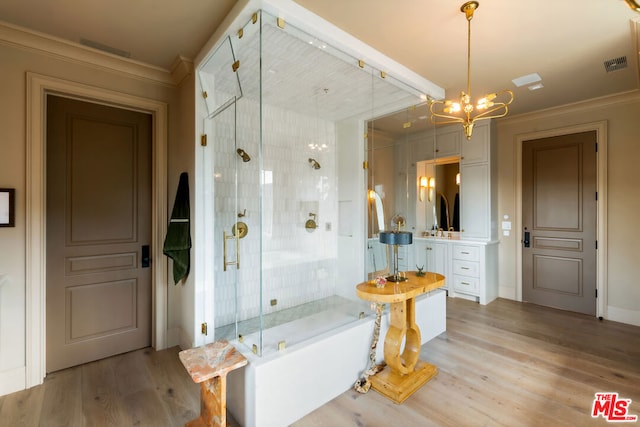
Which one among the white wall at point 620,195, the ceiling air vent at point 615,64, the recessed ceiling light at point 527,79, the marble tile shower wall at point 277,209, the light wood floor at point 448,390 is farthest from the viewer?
the white wall at point 620,195

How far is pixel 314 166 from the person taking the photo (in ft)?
12.0

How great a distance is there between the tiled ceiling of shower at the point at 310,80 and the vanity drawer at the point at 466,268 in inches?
105

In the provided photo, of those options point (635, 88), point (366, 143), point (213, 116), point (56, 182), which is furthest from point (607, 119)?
point (56, 182)

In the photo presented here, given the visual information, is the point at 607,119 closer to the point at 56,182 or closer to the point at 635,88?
the point at 635,88

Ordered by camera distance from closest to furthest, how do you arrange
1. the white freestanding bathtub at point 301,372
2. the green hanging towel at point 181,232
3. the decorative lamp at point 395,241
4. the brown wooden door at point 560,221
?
the white freestanding bathtub at point 301,372 < the decorative lamp at point 395,241 < the green hanging towel at point 181,232 < the brown wooden door at point 560,221

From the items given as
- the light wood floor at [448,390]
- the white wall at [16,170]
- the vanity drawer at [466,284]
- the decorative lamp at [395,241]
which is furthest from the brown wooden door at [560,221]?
the white wall at [16,170]

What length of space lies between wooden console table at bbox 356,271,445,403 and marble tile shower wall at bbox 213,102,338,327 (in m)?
0.98

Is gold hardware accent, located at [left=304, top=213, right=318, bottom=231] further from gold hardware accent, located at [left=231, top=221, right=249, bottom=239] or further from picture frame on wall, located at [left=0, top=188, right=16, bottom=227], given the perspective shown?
picture frame on wall, located at [left=0, top=188, right=16, bottom=227]

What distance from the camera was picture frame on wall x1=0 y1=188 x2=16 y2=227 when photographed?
2.24 m

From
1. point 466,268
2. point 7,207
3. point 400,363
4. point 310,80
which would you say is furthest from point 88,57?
point 466,268

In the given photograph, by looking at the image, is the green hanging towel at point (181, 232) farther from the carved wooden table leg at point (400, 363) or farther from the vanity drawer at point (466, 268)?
the vanity drawer at point (466, 268)

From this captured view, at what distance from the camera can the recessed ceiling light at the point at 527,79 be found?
3.12 meters

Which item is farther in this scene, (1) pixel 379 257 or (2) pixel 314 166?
(2) pixel 314 166

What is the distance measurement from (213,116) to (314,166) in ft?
4.48
